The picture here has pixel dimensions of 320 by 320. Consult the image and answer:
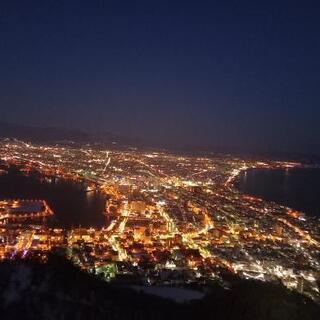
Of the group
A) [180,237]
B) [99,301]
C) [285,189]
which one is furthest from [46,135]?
[99,301]

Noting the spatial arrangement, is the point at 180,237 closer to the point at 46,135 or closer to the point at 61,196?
the point at 61,196

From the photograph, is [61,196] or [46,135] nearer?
[61,196]

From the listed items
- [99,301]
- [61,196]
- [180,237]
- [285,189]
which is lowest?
[285,189]

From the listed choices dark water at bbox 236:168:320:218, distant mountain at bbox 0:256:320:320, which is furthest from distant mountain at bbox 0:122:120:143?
distant mountain at bbox 0:256:320:320

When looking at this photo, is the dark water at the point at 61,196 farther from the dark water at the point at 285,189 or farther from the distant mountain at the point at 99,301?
the dark water at the point at 285,189

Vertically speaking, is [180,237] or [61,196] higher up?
[180,237]
